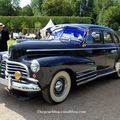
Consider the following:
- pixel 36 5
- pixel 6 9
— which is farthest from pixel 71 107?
pixel 6 9

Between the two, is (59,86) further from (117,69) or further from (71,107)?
(117,69)

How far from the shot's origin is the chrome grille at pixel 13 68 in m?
5.59

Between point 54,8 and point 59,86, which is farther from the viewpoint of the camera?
point 54,8

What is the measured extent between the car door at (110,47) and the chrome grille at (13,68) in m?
3.02

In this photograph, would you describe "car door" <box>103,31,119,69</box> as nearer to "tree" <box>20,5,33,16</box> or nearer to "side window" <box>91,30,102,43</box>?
"side window" <box>91,30,102,43</box>

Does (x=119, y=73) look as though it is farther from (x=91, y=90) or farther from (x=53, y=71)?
(x=53, y=71)

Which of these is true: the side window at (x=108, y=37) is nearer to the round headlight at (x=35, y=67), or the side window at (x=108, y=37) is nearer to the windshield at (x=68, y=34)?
the windshield at (x=68, y=34)

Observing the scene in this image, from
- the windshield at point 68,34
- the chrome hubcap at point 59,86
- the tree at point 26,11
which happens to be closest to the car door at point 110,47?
the windshield at point 68,34

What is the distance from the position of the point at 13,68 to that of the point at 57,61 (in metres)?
0.96

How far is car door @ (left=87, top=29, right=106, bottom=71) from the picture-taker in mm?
7129

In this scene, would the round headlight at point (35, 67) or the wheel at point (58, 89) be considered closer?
the round headlight at point (35, 67)

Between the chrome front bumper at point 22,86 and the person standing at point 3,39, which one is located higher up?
the person standing at point 3,39

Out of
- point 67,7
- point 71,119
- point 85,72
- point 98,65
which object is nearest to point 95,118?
point 71,119

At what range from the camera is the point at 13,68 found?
584 cm
